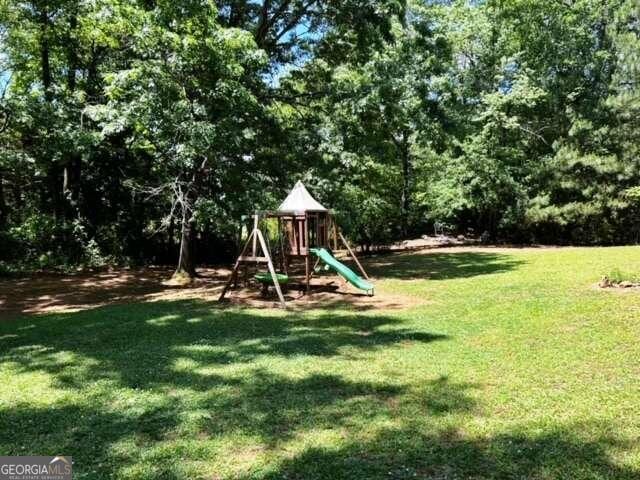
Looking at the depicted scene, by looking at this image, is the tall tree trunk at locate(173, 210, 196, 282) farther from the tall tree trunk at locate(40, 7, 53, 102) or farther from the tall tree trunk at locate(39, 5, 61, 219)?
the tall tree trunk at locate(40, 7, 53, 102)

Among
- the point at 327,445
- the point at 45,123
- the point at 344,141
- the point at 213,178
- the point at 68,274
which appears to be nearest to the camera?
the point at 327,445

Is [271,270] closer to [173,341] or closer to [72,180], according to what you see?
[173,341]

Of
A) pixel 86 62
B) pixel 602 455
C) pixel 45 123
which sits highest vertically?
pixel 86 62

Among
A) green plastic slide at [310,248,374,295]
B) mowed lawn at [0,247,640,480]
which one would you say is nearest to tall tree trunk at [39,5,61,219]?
green plastic slide at [310,248,374,295]

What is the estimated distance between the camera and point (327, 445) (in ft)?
11.3

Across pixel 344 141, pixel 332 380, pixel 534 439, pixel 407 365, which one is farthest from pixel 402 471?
pixel 344 141

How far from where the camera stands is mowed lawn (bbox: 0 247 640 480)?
3.24m

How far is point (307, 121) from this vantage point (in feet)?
44.8

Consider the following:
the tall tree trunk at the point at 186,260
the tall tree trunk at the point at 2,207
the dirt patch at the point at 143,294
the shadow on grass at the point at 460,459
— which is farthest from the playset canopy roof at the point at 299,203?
the tall tree trunk at the point at 2,207

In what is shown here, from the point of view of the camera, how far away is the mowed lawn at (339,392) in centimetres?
324

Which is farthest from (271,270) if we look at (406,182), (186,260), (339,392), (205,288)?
(406,182)

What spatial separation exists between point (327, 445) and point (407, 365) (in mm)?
1954

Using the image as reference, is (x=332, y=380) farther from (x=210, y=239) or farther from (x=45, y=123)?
(x=210, y=239)

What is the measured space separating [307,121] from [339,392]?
10.3m
